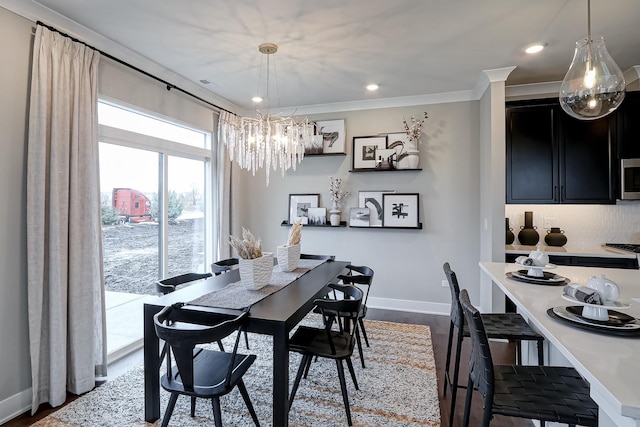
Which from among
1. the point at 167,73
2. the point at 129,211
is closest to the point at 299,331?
the point at 129,211

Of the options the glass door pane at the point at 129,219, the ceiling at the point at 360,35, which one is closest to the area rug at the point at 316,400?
the glass door pane at the point at 129,219

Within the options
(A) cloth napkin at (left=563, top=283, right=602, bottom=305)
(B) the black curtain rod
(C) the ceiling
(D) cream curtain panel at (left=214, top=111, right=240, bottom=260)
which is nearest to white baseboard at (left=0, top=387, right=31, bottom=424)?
(D) cream curtain panel at (left=214, top=111, right=240, bottom=260)

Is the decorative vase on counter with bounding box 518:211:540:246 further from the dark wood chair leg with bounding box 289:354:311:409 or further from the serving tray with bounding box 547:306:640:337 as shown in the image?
the dark wood chair leg with bounding box 289:354:311:409

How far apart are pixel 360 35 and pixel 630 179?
315 centimetres

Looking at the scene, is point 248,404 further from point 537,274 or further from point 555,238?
point 555,238

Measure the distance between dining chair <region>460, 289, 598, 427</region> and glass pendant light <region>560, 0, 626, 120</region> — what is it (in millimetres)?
1563

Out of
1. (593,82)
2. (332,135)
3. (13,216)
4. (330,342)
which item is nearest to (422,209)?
(332,135)

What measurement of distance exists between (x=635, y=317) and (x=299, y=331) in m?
1.89

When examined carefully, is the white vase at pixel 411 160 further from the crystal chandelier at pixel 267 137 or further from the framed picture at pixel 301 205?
the crystal chandelier at pixel 267 137

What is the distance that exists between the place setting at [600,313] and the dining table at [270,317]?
1303mm

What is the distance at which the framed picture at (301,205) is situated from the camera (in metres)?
4.83

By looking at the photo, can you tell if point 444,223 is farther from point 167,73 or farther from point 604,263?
point 167,73

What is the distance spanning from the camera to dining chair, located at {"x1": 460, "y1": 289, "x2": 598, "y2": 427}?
1.31 meters

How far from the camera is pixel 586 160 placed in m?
3.54
